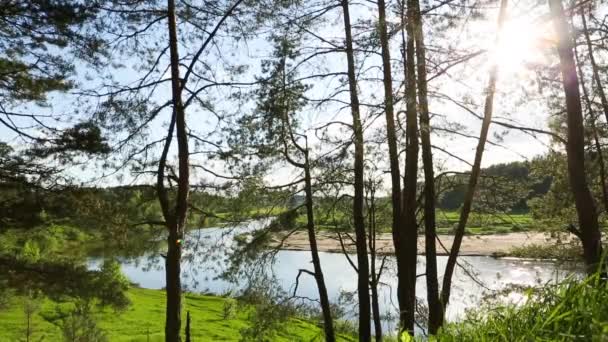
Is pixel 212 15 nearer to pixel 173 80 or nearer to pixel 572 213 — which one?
pixel 173 80

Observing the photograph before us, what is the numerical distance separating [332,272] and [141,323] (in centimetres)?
1511

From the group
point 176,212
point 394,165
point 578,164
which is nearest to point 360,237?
point 394,165

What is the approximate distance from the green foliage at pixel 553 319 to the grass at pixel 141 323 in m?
20.8

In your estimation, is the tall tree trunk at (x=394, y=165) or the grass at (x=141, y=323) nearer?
the tall tree trunk at (x=394, y=165)

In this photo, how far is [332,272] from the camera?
3847cm

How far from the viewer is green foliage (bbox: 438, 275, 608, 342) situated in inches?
66.0

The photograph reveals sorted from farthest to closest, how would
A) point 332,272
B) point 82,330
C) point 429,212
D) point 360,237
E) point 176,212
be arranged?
point 332,272 → point 82,330 → point 360,237 → point 176,212 → point 429,212

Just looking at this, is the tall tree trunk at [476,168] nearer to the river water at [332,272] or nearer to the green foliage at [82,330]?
the river water at [332,272]

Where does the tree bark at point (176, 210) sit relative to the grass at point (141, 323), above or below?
above

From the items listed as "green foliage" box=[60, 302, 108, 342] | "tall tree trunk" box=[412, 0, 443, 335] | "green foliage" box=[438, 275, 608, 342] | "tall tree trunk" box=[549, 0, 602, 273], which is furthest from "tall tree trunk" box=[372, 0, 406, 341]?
Result: "green foliage" box=[60, 302, 108, 342]

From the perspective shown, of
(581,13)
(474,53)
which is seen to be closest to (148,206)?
(474,53)

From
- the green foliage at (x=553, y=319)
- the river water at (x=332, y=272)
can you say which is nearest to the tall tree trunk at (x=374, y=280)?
the river water at (x=332, y=272)

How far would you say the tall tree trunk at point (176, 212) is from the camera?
9133 mm

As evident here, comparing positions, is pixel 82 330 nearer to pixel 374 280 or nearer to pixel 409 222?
pixel 374 280
